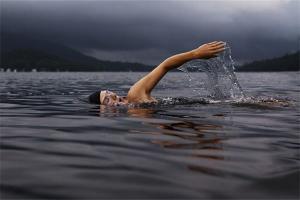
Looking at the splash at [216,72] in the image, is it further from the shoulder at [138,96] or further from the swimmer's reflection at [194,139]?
the swimmer's reflection at [194,139]

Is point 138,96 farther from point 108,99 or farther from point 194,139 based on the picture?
point 194,139

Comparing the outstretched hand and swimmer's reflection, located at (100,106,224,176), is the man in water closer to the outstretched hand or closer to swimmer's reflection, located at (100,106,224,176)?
the outstretched hand

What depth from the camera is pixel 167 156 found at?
493 cm

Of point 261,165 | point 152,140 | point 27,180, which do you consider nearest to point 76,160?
point 27,180

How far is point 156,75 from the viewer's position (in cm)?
1062

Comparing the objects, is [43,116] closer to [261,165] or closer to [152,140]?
[152,140]

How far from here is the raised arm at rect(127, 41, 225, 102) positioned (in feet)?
32.9

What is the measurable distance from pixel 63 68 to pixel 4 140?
185 metres

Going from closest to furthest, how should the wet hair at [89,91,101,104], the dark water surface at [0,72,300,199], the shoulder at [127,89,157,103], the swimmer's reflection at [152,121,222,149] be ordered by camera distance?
1. the dark water surface at [0,72,300,199]
2. the swimmer's reflection at [152,121,222,149]
3. the shoulder at [127,89,157,103]
4. the wet hair at [89,91,101,104]

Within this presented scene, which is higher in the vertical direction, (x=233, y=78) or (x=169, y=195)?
(x=233, y=78)

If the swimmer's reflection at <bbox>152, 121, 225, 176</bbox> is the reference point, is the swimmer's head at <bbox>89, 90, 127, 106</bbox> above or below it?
above

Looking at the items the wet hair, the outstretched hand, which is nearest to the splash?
the outstretched hand

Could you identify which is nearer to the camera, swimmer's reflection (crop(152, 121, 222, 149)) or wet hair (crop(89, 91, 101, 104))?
swimmer's reflection (crop(152, 121, 222, 149))

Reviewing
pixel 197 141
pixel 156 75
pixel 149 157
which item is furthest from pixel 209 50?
pixel 149 157
